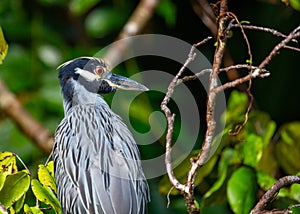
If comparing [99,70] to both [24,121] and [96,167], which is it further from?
[24,121]

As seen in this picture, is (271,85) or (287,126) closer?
(287,126)

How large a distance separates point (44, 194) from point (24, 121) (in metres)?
1.37

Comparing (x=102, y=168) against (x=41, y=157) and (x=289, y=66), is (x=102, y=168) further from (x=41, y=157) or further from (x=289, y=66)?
(x=289, y=66)

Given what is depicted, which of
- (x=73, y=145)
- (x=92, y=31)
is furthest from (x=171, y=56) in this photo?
(x=73, y=145)

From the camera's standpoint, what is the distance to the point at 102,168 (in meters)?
2.76

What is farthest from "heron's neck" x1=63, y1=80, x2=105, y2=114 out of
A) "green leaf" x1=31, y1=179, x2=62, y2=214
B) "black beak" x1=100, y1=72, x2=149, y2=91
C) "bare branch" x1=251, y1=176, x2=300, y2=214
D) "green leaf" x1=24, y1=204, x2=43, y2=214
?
"bare branch" x1=251, y1=176, x2=300, y2=214

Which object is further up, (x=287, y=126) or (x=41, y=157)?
(x=41, y=157)

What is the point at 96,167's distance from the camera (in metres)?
2.77

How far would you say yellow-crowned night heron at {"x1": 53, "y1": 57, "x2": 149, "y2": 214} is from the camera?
2.70 m

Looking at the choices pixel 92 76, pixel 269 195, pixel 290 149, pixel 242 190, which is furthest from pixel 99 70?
pixel 269 195

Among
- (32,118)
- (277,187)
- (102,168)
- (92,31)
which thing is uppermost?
(92,31)

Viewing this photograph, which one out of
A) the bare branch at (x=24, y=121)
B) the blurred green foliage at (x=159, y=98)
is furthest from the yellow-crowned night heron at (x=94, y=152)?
the bare branch at (x=24, y=121)

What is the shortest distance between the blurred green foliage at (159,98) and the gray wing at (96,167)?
0.14 m

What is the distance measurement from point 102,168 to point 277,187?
869 mm
